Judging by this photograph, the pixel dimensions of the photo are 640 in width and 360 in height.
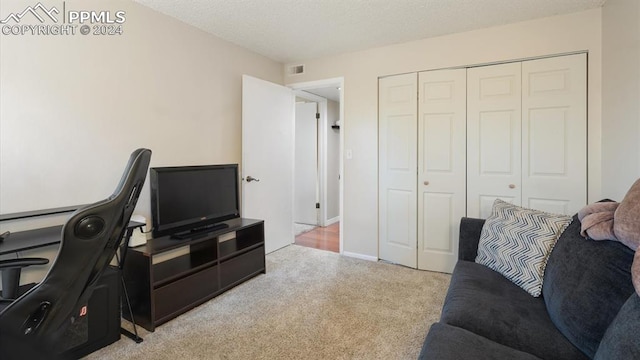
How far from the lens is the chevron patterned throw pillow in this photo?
5.61 ft

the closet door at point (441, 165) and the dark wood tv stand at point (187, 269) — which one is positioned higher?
the closet door at point (441, 165)

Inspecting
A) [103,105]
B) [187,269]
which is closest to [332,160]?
[187,269]

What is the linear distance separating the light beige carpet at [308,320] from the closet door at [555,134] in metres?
1.18

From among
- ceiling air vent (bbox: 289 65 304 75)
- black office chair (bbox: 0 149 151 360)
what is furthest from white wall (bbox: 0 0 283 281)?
black office chair (bbox: 0 149 151 360)

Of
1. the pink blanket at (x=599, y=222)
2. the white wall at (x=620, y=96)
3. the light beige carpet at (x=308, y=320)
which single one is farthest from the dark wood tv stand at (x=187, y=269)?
the white wall at (x=620, y=96)

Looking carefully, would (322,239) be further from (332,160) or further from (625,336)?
(625,336)

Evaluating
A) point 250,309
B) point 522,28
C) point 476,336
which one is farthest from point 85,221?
point 522,28

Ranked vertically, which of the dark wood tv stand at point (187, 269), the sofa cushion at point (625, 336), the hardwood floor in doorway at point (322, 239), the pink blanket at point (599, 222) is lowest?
the hardwood floor in doorway at point (322, 239)

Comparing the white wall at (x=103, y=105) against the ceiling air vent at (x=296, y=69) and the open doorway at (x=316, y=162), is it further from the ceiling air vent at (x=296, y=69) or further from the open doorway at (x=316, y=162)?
the open doorway at (x=316, y=162)

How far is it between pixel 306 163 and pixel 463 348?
4371 millimetres

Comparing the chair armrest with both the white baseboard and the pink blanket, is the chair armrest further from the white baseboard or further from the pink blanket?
the white baseboard

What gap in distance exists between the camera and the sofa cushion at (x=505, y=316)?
127 cm

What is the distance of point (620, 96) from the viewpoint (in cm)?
223

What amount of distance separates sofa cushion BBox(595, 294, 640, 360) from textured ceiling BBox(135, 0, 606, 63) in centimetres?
230
